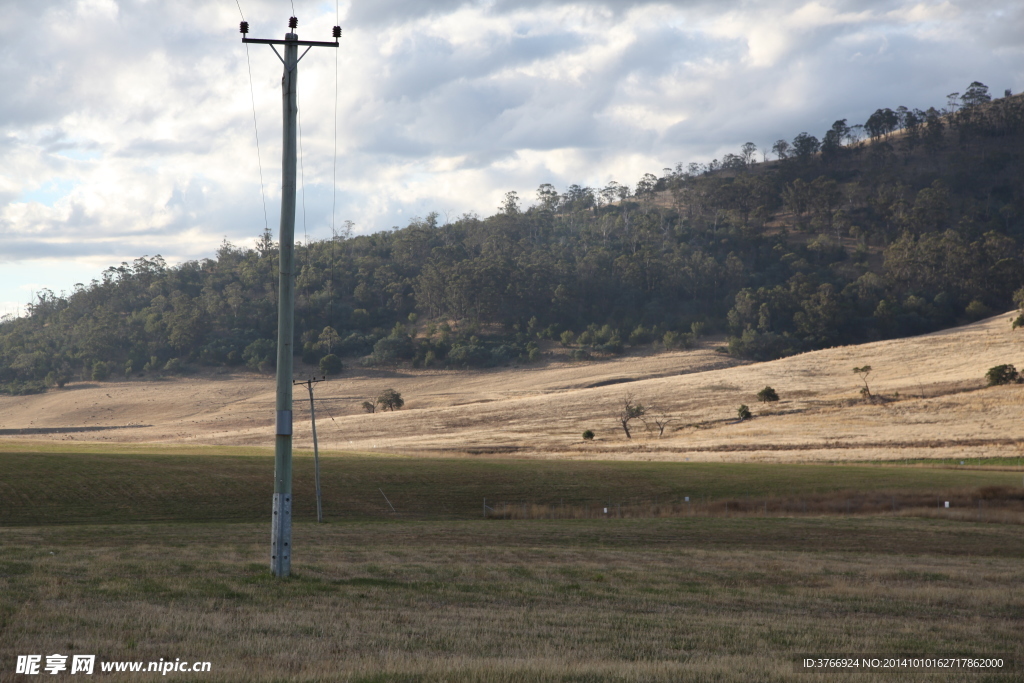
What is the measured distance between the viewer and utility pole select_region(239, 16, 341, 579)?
52.9ft

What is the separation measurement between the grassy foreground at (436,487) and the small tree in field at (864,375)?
3260 centimetres

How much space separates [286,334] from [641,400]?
8681 centimetres

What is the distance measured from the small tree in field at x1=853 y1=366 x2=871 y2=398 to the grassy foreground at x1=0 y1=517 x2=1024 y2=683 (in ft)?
219

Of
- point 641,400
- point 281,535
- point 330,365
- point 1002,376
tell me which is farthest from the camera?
point 330,365

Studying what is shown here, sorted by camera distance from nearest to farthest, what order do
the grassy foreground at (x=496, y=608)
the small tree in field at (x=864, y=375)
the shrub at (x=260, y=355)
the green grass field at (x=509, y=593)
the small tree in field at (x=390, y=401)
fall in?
the grassy foreground at (x=496, y=608) → the green grass field at (x=509, y=593) → the small tree in field at (x=864, y=375) → the small tree in field at (x=390, y=401) → the shrub at (x=260, y=355)

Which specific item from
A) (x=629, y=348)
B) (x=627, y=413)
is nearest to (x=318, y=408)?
(x=627, y=413)

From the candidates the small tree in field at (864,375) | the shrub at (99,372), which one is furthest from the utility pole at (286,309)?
the shrub at (99,372)

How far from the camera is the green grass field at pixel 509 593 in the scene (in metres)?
10.1

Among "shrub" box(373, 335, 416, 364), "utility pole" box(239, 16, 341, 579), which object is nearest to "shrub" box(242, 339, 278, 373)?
"shrub" box(373, 335, 416, 364)

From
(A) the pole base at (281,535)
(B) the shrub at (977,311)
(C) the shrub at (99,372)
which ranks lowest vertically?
(C) the shrub at (99,372)

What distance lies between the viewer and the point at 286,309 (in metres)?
16.2

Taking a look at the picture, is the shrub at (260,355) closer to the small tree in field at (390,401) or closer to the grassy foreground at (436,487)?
the small tree in field at (390,401)

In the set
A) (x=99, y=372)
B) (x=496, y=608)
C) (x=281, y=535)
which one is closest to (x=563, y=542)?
(x=496, y=608)

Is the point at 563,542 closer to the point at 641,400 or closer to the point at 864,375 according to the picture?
the point at 641,400
